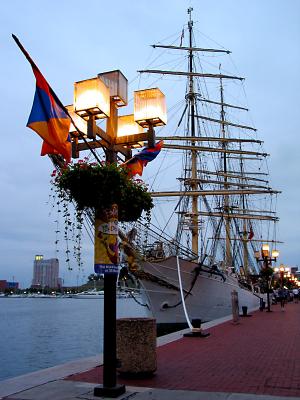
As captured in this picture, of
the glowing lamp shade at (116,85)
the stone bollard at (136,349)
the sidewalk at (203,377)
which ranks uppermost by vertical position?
the glowing lamp shade at (116,85)

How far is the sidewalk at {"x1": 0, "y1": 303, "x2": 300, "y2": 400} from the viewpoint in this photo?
7.38 meters

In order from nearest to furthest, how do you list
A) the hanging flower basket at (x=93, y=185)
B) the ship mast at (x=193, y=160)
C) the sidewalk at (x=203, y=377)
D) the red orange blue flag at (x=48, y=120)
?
1. the red orange blue flag at (x=48, y=120)
2. the sidewalk at (x=203, y=377)
3. the hanging flower basket at (x=93, y=185)
4. the ship mast at (x=193, y=160)

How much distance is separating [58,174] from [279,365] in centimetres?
589

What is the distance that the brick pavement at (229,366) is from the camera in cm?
803

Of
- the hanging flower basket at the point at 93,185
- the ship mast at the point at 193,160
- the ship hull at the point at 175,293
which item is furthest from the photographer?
the ship mast at the point at 193,160

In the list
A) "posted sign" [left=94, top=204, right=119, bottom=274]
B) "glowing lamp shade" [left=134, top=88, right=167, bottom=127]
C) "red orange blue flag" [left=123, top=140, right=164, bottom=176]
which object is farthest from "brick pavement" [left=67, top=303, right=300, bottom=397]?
"glowing lamp shade" [left=134, top=88, right=167, bottom=127]

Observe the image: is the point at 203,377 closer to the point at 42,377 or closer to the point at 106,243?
the point at 42,377

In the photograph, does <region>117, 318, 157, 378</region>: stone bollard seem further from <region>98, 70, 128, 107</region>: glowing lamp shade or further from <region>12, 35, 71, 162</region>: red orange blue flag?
<region>98, 70, 128, 107</region>: glowing lamp shade

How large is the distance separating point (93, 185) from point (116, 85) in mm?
2095

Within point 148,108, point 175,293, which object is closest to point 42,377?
point 148,108

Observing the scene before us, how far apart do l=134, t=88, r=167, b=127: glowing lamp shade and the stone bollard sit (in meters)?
3.57

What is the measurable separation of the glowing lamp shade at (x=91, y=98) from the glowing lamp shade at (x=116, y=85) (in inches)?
14.5

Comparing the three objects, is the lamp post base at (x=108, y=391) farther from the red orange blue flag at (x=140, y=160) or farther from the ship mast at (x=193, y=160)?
the ship mast at (x=193, y=160)

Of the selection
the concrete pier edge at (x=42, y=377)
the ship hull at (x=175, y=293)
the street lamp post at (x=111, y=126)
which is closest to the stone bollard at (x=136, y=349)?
the concrete pier edge at (x=42, y=377)
